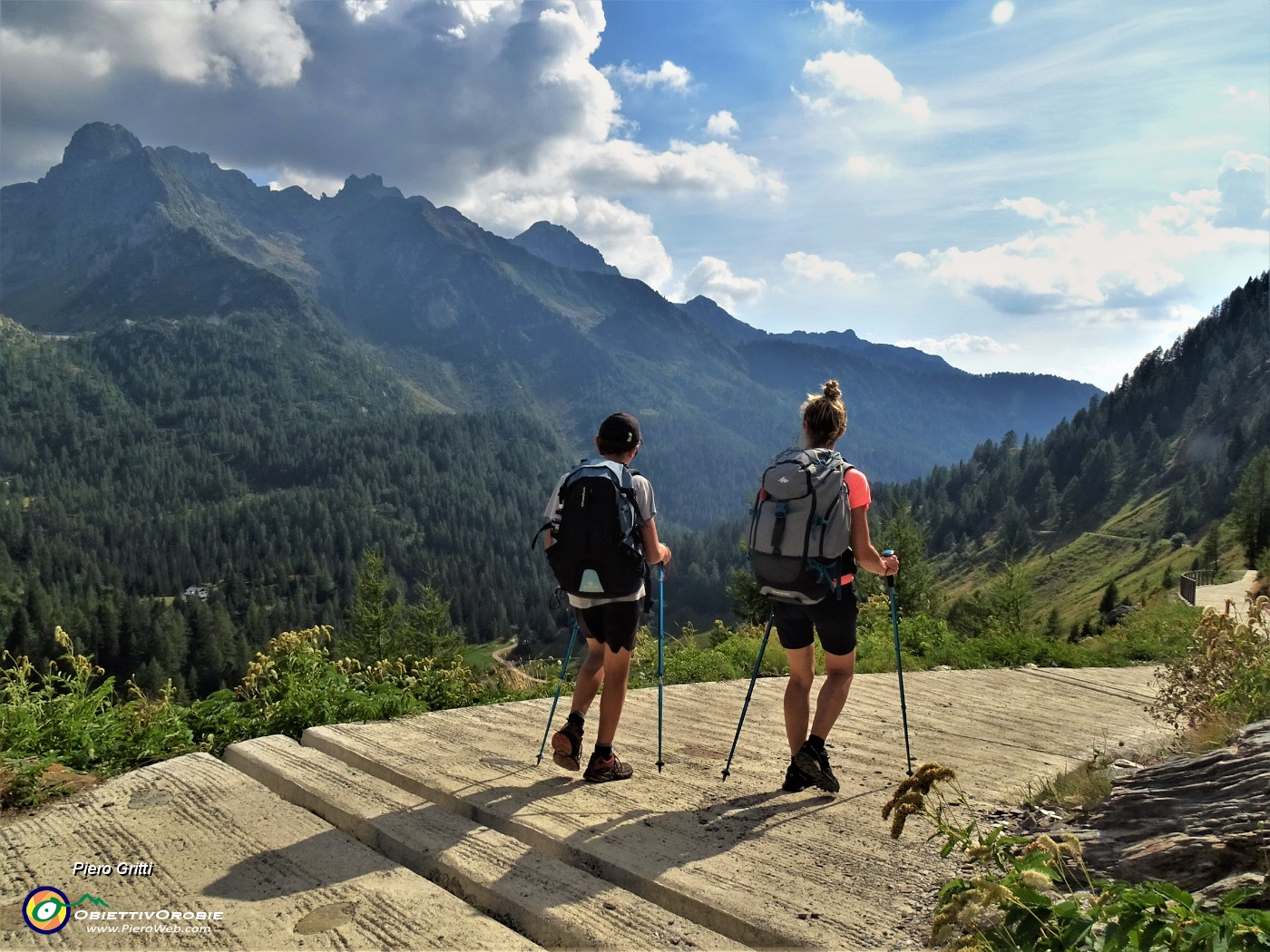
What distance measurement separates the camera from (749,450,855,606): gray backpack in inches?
207

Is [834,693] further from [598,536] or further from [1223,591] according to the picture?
[1223,591]

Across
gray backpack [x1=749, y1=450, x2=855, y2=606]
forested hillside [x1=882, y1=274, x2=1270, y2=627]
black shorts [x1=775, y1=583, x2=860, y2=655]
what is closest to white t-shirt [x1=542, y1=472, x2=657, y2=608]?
gray backpack [x1=749, y1=450, x2=855, y2=606]

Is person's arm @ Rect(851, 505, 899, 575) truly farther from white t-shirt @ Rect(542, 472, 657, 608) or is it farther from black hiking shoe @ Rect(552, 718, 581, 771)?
black hiking shoe @ Rect(552, 718, 581, 771)

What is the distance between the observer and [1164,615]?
18641mm

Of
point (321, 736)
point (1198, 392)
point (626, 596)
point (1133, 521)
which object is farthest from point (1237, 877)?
point (1198, 392)

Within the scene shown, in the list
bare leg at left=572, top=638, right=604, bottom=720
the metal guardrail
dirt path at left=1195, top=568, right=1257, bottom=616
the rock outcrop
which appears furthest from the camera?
the metal guardrail

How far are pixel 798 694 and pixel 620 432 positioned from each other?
7.08 feet

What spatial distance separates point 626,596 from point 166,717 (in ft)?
12.7

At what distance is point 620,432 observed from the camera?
5.75 metres

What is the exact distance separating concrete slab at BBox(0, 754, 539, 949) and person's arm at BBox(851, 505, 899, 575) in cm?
302

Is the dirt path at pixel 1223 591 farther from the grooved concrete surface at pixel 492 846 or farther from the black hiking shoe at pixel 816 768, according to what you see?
the black hiking shoe at pixel 816 768

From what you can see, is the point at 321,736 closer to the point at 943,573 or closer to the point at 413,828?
the point at 413,828

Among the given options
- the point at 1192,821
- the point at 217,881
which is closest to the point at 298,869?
the point at 217,881

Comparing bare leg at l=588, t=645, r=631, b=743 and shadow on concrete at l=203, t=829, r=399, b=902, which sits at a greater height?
bare leg at l=588, t=645, r=631, b=743
